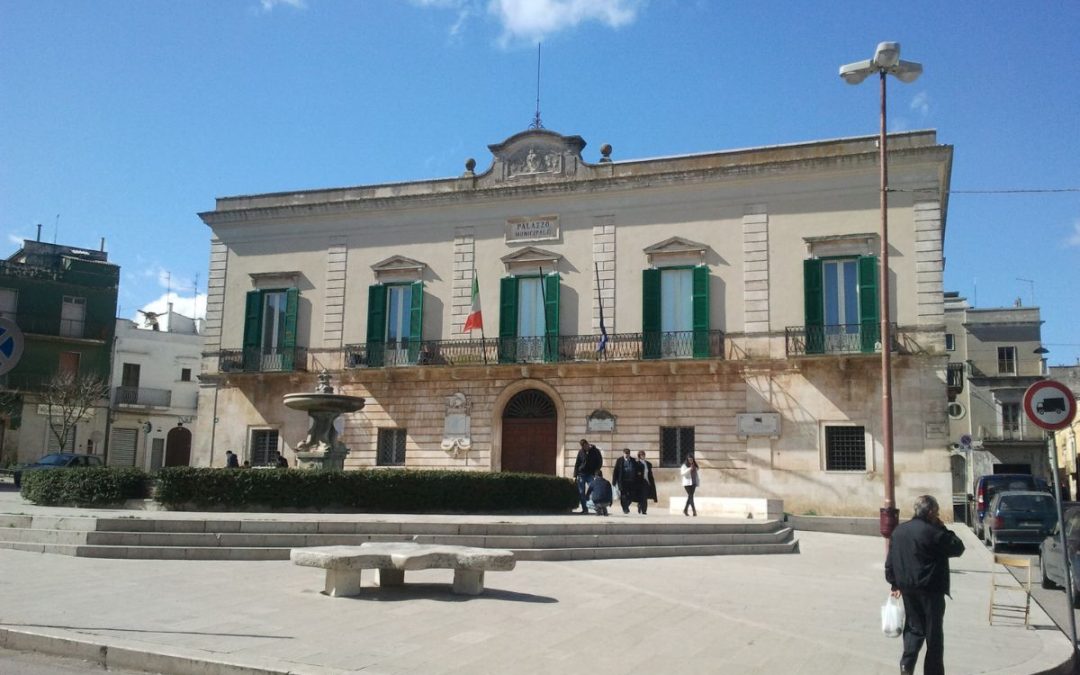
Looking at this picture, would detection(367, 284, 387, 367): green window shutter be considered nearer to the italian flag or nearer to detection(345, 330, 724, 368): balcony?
detection(345, 330, 724, 368): balcony

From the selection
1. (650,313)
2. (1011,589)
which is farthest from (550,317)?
(1011,589)

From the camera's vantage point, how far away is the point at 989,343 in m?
47.6

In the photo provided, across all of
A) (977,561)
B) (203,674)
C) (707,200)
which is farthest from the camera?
(707,200)

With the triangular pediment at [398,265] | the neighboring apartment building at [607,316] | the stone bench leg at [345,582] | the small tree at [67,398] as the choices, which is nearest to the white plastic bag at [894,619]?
the stone bench leg at [345,582]

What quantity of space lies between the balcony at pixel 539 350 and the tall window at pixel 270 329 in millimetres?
2171

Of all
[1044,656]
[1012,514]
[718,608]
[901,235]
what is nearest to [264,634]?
[718,608]

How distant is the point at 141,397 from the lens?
44438 millimetres

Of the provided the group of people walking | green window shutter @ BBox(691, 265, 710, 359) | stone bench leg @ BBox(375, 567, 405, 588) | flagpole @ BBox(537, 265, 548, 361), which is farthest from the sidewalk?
flagpole @ BBox(537, 265, 548, 361)

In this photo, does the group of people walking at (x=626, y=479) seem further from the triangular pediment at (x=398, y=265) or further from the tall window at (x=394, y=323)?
the triangular pediment at (x=398, y=265)

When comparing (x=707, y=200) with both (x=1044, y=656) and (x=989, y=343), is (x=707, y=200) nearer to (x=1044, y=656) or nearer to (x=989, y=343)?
(x=1044, y=656)

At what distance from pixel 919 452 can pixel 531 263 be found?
11402 mm

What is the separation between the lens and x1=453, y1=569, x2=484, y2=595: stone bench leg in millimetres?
9688

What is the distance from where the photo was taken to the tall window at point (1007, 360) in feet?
154

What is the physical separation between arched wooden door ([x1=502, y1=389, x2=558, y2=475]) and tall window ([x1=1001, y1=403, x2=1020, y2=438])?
101 feet
